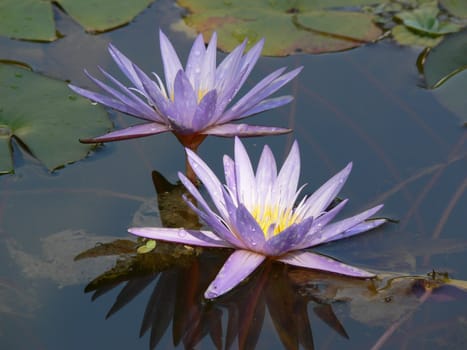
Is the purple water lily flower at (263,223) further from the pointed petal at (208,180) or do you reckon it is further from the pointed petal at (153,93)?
the pointed petal at (153,93)

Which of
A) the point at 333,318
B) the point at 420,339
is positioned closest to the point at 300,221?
the point at 333,318

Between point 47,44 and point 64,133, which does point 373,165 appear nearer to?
point 64,133

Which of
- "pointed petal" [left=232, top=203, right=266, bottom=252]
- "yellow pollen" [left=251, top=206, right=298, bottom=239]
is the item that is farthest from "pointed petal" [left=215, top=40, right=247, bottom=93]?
"pointed petal" [left=232, top=203, right=266, bottom=252]

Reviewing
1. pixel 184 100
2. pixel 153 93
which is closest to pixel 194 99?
pixel 184 100

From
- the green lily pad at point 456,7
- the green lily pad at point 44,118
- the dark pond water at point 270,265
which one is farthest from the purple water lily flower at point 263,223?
the green lily pad at point 456,7

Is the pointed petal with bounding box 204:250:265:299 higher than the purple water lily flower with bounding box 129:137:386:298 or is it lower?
lower

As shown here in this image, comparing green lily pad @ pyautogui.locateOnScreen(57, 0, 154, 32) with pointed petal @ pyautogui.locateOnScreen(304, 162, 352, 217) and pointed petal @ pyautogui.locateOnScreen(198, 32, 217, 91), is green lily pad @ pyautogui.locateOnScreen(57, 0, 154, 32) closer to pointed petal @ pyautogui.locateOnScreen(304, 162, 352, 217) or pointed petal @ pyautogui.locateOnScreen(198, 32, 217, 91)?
pointed petal @ pyautogui.locateOnScreen(198, 32, 217, 91)

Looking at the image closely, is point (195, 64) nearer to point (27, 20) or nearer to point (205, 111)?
point (205, 111)
